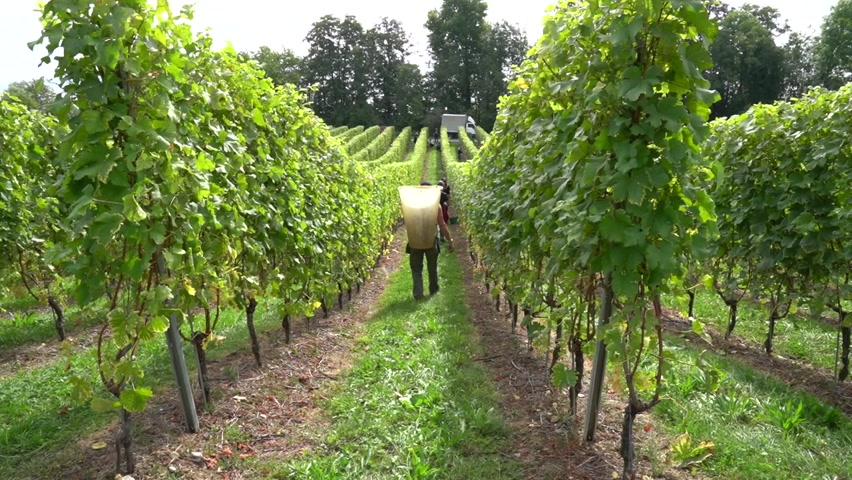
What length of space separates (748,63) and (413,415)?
61.2 meters

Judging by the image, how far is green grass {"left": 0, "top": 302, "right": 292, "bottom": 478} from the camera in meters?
3.50

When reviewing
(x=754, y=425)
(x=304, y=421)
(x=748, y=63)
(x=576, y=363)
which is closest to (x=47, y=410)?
(x=304, y=421)

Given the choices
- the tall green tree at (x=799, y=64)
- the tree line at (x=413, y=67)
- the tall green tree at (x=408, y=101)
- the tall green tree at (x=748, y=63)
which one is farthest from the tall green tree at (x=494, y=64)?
the tall green tree at (x=799, y=64)

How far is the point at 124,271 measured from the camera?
109 inches

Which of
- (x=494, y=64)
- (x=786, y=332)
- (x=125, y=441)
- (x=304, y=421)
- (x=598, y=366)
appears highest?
(x=494, y=64)

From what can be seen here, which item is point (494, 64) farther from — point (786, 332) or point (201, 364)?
point (201, 364)

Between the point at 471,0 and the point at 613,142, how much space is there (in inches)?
3199

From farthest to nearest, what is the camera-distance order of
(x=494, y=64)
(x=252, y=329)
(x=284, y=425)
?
(x=494, y=64), (x=252, y=329), (x=284, y=425)

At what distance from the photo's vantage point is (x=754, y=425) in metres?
3.83

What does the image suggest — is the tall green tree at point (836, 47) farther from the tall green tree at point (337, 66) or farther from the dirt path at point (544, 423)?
the dirt path at point (544, 423)

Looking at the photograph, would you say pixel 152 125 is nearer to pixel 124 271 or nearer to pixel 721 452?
pixel 124 271

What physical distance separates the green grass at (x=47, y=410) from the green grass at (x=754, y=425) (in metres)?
3.83

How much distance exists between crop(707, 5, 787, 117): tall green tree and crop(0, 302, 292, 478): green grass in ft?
193

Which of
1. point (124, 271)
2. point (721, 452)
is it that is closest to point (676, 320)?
point (721, 452)
